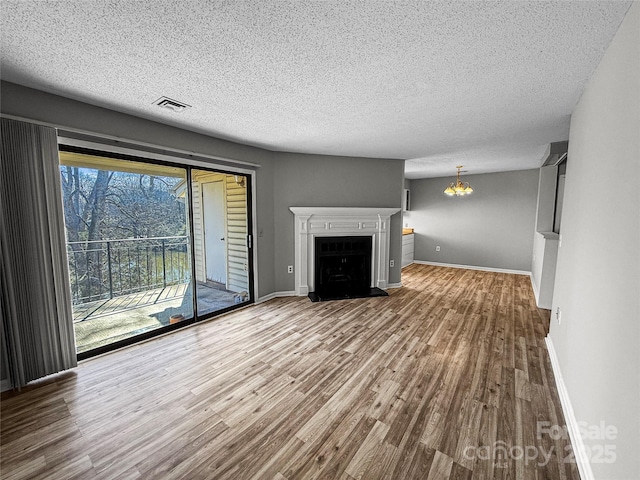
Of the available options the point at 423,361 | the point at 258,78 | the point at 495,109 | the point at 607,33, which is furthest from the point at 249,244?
the point at 607,33

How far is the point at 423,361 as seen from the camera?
2.47 meters

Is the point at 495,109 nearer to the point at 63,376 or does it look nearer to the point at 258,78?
the point at 258,78

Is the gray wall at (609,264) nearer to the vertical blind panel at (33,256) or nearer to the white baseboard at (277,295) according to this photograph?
the white baseboard at (277,295)

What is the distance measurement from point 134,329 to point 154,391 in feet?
4.65

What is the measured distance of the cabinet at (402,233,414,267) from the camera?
6920mm

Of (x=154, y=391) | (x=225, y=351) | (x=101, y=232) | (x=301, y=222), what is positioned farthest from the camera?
(x=301, y=222)

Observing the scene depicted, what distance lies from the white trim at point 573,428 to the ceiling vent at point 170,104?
3722mm

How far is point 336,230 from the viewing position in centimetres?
454

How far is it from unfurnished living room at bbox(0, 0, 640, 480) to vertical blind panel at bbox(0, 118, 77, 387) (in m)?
0.01

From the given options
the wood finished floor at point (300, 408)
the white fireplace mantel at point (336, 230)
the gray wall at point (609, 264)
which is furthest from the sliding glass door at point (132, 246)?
the gray wall at point (609, 264)

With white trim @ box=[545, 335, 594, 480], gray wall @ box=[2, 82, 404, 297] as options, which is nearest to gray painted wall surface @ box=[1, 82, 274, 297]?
gray wall @ box=[2, 82, 404, 297]

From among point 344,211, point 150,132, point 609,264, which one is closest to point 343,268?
point 344,211

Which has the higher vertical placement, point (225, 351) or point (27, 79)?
point (27, 79)

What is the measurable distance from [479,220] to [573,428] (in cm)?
569
